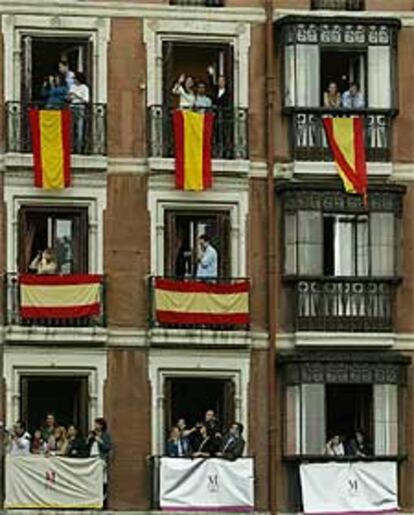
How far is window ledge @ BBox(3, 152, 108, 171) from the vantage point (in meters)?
61.3

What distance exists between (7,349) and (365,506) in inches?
335

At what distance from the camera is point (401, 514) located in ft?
202

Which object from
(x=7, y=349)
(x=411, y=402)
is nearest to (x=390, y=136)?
(x=411, y=402)

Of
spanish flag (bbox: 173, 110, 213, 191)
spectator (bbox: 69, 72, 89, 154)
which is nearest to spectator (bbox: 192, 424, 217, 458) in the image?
spanish flag (bbox: 173, 110, 213, 191)

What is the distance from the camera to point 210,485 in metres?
60.8

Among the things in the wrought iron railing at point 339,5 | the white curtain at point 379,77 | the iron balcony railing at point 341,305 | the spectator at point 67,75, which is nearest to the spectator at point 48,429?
the iron balcony railing at point 341,305

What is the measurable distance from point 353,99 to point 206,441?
8.42 meters

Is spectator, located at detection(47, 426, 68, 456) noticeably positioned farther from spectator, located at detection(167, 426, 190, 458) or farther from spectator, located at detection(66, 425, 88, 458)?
spectator, located at detection(167, 426, 190, 458)

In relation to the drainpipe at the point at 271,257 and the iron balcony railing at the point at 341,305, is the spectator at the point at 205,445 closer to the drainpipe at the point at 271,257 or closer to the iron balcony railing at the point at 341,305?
the drainpipe at the point at 271,257

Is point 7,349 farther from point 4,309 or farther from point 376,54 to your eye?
point 376,54

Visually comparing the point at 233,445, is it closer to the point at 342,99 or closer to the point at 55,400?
the point at 55,400

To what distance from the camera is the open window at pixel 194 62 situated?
62.7m

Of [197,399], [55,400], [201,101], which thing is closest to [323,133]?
[201,101]

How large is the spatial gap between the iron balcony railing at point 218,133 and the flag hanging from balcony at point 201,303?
113 inches
